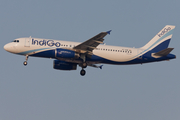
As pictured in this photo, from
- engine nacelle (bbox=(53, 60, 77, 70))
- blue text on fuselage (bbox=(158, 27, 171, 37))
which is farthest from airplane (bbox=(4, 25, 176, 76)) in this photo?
blue text on fuselage (bbox=(158, 27, 171, 37))

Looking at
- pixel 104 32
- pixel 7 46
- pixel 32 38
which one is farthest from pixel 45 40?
pixel 104 32

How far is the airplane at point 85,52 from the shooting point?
50031 millimetres

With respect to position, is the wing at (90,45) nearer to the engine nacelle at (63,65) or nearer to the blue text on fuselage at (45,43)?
the blue text on fuselage at (45,43)

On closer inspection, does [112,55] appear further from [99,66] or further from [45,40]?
[45,40]

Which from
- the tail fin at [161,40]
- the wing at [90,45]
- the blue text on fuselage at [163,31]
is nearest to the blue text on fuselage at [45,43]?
the wing at [90,45]

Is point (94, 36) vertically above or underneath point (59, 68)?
above

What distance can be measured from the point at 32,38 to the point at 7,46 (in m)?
3.83

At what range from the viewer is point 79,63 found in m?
53.5

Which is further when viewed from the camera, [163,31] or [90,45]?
[163,31]

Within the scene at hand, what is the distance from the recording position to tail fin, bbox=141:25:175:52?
54531 mm

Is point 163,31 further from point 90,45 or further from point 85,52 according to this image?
point 85,52

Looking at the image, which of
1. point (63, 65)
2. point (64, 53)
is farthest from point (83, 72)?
point (64, 53)

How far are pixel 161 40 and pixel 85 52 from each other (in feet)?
41.5

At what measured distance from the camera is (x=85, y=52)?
167 ft
